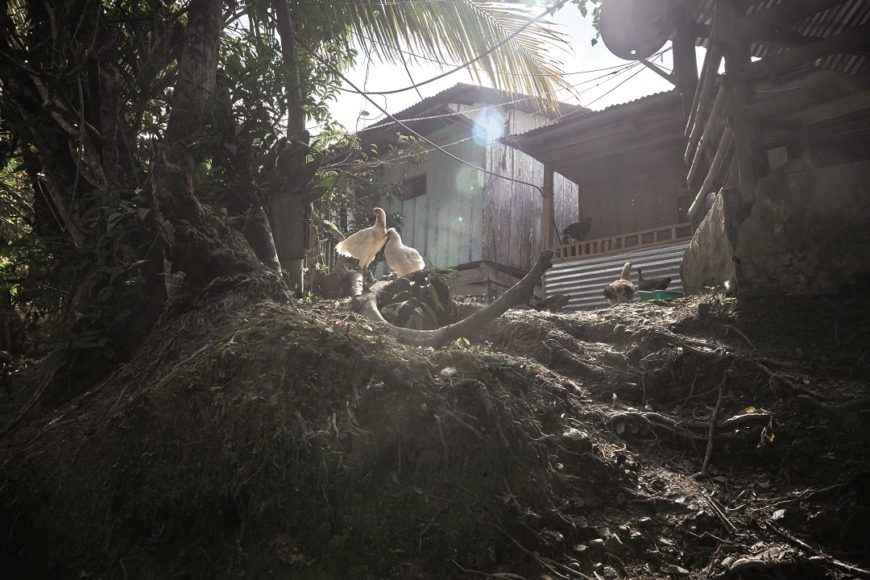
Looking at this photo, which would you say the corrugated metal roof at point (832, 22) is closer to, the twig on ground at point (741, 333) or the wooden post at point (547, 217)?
the twig on ground at point (741, 333)

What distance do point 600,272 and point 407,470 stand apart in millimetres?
7294

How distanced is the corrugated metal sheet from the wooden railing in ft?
0.30

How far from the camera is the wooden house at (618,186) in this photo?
26.2ft

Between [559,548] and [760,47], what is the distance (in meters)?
5.53

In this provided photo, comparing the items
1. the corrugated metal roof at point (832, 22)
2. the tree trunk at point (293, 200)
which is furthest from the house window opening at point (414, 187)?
the tree trunk at point (293, 200)

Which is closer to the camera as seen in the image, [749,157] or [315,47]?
[749,157]

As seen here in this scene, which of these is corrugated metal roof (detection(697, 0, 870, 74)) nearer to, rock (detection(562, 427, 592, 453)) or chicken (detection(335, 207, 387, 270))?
rock (detection(562, 427, 592, 453))

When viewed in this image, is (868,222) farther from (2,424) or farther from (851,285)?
(2,424)

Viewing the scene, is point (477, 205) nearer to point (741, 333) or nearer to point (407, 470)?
point (741, 333)

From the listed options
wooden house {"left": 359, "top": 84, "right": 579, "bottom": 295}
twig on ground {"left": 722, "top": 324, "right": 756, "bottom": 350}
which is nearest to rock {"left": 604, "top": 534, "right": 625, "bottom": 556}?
twig on ground {"left": 722, "top": 324, "right": 756, "bottom": 350}

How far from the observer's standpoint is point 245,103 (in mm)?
4043

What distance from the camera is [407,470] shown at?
1974 millimetres

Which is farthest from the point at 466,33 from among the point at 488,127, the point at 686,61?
the point at 488,127

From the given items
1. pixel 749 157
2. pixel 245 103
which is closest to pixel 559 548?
pixel 749 157
